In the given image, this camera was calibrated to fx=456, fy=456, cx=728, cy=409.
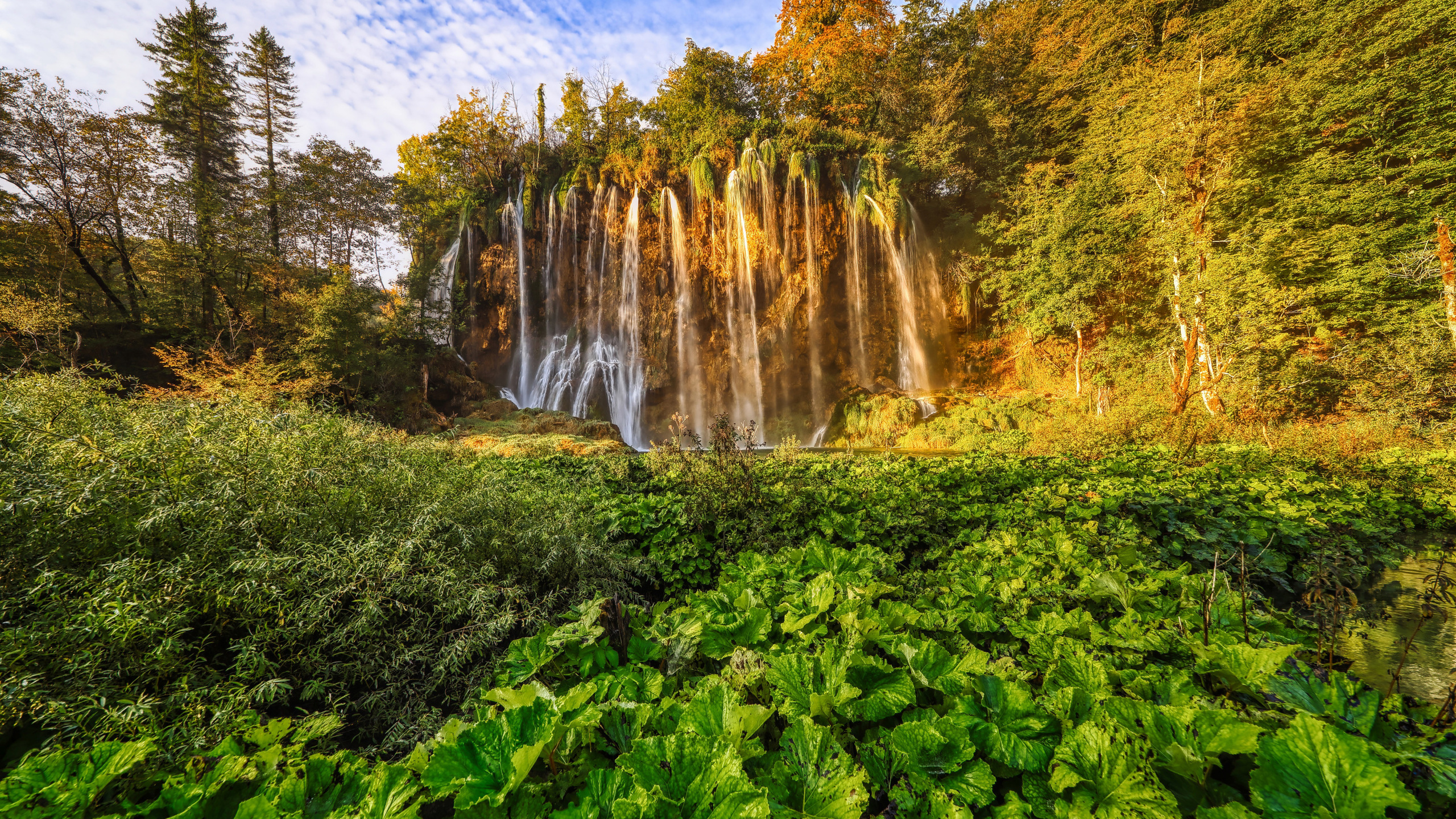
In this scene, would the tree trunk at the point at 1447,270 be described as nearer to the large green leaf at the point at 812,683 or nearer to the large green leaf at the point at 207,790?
the large green leaf at the point at 812,683

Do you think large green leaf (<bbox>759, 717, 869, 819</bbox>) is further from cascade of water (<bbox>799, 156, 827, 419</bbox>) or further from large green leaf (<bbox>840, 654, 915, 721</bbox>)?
cascade of water (<bbox>799, 156, 827, 419</bbox>)

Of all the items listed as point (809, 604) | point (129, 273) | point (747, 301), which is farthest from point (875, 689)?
point (129, 273)

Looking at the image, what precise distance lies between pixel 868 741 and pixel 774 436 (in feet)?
55.4

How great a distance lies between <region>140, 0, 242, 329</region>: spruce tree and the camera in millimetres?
14328

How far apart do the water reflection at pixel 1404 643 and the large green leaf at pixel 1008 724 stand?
153 cm

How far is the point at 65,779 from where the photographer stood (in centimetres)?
84

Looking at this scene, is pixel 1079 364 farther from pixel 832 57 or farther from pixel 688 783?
pixel 688 783

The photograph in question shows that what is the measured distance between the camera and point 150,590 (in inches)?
58.4

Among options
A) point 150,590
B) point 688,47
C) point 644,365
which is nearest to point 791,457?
point 150,590

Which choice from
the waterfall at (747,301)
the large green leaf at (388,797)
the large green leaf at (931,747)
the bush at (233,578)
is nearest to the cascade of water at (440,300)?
the waterfall at (747,301)

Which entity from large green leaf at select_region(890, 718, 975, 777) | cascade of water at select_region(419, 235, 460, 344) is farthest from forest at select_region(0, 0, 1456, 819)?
cascade of water at select_region(419, 235, 460, 344)

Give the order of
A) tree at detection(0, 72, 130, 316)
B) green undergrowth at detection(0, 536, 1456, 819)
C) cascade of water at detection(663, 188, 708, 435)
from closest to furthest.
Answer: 1. green undergrowth at detection(0, 536, 1456, 819)
2. tree at detection(0, 72, 130, 316)
3. cascade of water at detection(663, 188, 708, 435)

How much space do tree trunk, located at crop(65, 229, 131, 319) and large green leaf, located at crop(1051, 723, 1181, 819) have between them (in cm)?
2202

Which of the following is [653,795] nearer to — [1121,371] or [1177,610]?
[1177,610]
